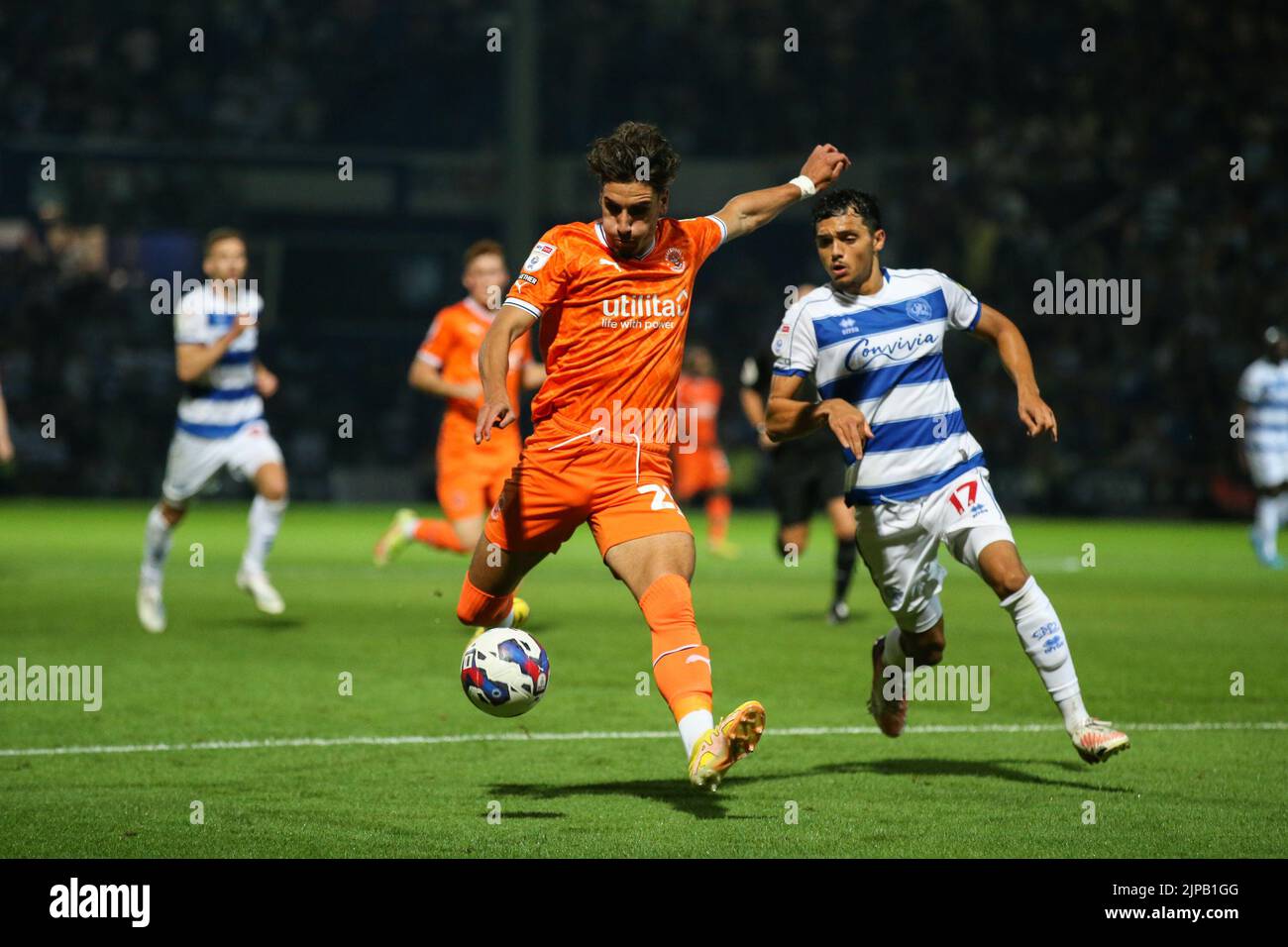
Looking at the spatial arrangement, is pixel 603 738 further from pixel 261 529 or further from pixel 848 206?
pixel 261 529

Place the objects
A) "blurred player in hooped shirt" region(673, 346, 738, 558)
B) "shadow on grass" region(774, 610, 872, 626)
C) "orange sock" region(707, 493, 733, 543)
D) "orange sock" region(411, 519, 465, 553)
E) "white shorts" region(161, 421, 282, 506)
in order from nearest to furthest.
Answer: "orange sock" region(411, 519, 465, 553)
"white shorts" region(161, 421, 282, 506)
"shadow on grass" region(774, 610, 872, 626)
"orange sock" region(707, 493, 733, 543)
"blurred player in hooped shirt" region(673, 346, 738, 558)

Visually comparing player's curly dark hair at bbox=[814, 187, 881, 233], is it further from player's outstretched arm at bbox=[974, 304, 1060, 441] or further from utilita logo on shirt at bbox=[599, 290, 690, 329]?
utilita logo on shirt at bbox=[599, 290, 690, 329]

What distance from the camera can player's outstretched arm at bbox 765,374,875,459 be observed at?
22.1 feet

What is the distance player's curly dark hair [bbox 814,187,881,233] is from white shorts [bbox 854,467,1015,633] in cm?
111

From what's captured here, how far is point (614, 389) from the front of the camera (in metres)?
6.82

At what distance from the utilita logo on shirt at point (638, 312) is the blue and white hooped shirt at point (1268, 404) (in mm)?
13533

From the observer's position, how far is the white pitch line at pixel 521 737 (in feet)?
26.5

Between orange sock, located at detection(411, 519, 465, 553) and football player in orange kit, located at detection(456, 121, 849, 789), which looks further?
orange sock, located at detection(411, 519, 465, 553)

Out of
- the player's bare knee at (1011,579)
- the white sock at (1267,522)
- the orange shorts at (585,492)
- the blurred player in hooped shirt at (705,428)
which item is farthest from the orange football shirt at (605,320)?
the blurred player in hooped shirt at (705,428)

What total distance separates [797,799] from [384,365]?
25.5m

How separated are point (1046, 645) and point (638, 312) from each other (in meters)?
2.04

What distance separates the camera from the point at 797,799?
6914 millimetres

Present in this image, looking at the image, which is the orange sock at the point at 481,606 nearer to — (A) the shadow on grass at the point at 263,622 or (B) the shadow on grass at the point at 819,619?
(A) the shadow on grass at the point at 263,622

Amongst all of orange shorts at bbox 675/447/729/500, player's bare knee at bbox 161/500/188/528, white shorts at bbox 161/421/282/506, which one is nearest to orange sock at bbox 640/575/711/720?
white shorts at bbox 161/421/282/506
